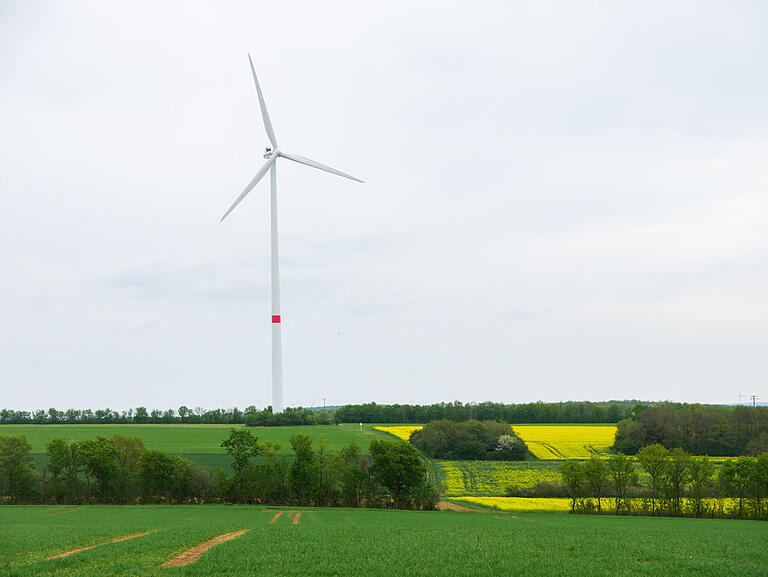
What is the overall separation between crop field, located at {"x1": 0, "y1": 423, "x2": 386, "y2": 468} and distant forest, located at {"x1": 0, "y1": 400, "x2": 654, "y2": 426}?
64.9 feet

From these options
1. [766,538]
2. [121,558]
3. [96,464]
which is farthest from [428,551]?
[96,464]

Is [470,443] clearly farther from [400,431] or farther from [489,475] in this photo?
[400,431]

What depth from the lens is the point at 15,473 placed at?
72.9m

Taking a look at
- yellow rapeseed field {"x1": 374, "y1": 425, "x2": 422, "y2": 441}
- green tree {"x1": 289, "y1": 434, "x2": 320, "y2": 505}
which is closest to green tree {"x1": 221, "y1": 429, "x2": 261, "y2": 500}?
green tree {"x1": 289, "y1": 434, "x2": 320, "y2": 505}

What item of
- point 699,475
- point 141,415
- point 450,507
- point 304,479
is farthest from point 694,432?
point 141,415

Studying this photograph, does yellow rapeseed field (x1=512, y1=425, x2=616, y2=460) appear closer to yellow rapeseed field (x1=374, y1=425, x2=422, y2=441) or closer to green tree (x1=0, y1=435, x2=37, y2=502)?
yellow rapeseed field (x1=374, y1=425, x2=422, y2=441)

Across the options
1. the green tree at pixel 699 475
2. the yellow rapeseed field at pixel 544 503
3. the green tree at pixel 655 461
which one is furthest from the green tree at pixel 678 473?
the yellow rapeseed field at pixel 544 503

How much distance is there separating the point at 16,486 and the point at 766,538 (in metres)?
82.3

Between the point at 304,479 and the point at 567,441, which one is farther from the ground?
the point at 304,479

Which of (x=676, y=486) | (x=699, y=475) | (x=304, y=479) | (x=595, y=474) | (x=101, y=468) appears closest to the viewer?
(x=676, y=486)

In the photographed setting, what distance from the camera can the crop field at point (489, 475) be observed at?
277 ft

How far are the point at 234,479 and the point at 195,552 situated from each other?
47.1 m

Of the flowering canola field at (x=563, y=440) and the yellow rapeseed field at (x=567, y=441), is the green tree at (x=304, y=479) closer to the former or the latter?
the flowering canola field at (x=563, y=440)

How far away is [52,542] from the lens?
99.6 feet
